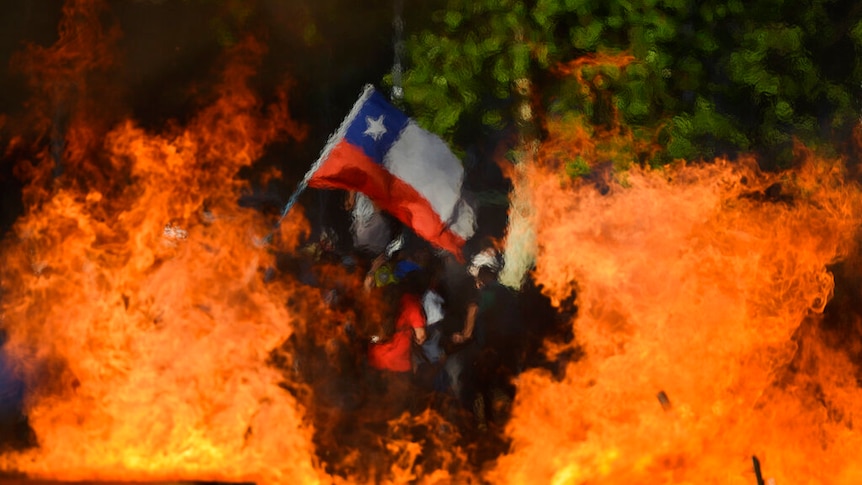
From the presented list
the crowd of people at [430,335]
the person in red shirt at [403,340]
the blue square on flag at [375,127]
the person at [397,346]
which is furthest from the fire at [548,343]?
the blue square on flag at [375,127]

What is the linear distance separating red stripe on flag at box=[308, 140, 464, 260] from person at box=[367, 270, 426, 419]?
978mm

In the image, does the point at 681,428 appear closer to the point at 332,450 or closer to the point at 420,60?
the point at 332,450

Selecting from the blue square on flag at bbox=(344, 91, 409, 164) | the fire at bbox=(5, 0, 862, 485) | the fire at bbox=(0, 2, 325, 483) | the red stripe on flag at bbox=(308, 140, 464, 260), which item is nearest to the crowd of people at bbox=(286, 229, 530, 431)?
the fire at bbox=(5, 0, 862, 485)

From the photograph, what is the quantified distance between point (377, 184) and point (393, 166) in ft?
0.86

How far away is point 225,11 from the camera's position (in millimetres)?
7922

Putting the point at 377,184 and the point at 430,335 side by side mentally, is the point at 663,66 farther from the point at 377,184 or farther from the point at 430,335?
the point at 430,335

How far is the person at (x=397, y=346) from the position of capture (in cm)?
660

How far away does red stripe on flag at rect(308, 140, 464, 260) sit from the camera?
19.7ft

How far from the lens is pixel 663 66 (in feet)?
19.0

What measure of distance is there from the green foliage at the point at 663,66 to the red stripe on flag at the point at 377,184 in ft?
2.72

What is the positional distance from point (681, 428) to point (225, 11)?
7.95 metres

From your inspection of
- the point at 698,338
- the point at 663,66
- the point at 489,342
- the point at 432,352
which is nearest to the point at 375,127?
Answer: the point at 432,352

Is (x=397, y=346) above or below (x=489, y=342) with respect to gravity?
above

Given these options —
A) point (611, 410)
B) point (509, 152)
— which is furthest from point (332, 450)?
point (509, 152)
